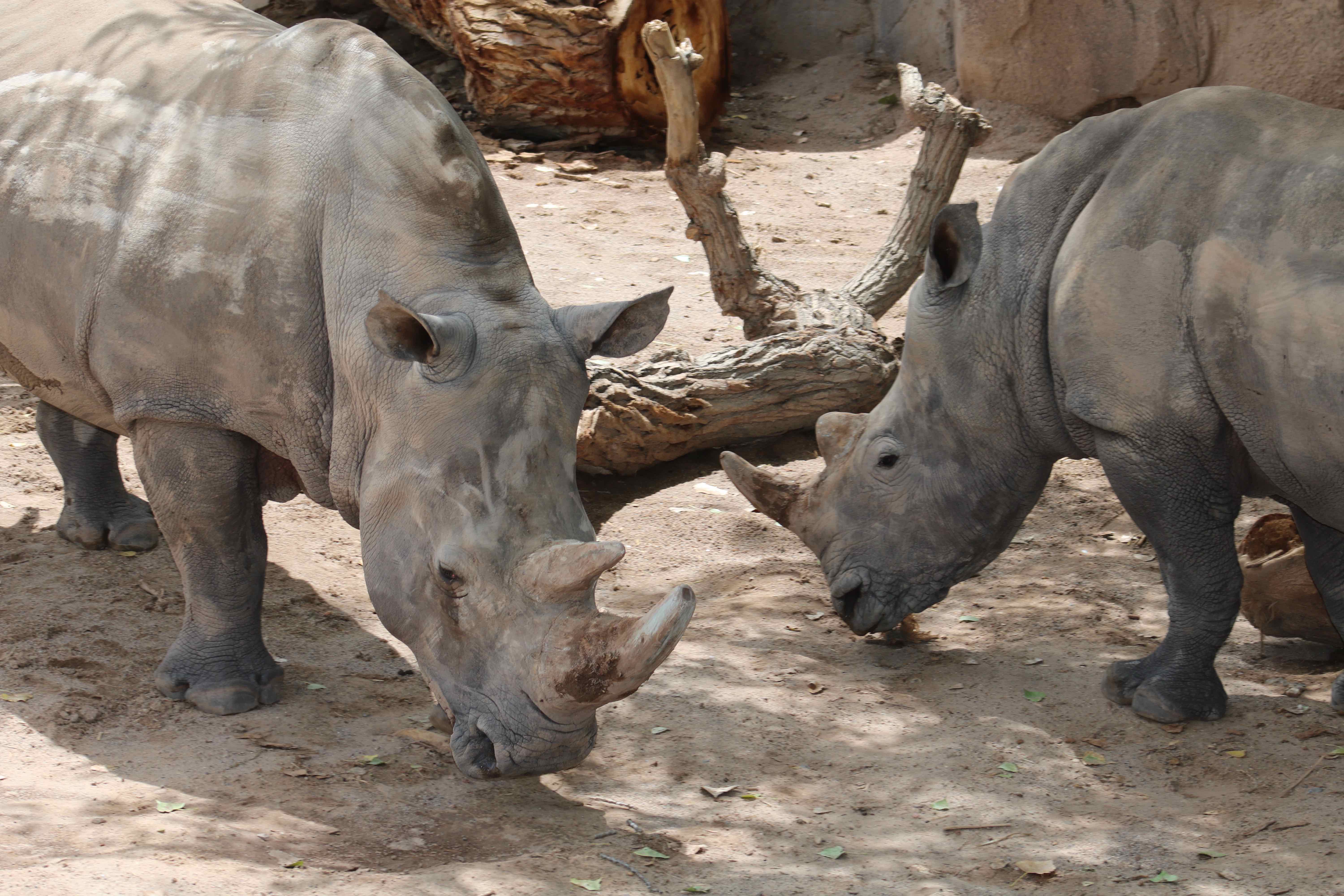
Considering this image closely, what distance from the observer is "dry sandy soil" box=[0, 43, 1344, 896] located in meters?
3.85

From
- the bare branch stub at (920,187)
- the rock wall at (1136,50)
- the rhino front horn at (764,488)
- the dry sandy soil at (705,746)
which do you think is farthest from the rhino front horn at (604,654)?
the rock wall at (1136,50)

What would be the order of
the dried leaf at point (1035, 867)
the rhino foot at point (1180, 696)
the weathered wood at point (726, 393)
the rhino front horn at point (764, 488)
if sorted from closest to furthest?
1. the dried leaf at point (1035, 867)
2. the rhino foot at point (1180, 696)
3. the rhino front horn at point (764, 488)
4. the weathered wood at point (726, 393)

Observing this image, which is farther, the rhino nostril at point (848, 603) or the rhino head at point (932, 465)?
the rhino nostril at point (848, 603)

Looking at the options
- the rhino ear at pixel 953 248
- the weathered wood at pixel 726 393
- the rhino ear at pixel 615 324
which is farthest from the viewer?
the weathered wood at pixel 726 393

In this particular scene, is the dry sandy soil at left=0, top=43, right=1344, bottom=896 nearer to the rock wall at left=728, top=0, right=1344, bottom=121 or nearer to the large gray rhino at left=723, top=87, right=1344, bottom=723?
the large gray rhino at left=723, top=87, right=1344, bottom=723

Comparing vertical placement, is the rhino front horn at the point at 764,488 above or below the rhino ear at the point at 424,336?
below

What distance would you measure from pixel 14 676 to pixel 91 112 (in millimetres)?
1892

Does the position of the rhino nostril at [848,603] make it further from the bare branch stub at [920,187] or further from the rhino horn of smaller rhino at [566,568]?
the bare branch stub at [920,187]

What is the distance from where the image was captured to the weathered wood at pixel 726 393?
6828 mm

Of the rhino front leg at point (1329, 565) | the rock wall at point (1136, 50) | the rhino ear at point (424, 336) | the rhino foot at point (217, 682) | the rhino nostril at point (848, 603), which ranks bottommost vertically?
the rhino foot at point (217, 682)

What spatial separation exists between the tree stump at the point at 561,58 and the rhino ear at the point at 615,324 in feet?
26.2

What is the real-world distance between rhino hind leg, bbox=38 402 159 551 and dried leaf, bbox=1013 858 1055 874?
12.6ft

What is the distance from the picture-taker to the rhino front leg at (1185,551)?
4.64m

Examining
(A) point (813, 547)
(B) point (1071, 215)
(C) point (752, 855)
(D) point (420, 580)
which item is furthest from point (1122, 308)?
(D) point (420, 580)
